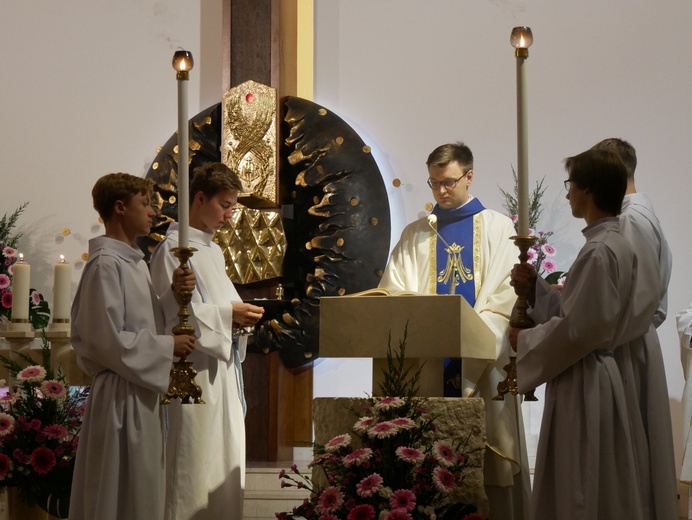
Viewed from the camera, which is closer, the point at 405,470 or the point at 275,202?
the point at 405,470

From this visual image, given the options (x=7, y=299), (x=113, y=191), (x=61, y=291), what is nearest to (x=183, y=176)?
(x=113, y=191)

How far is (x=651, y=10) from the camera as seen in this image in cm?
630

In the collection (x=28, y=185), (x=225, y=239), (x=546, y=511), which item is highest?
(x=28, y=185)

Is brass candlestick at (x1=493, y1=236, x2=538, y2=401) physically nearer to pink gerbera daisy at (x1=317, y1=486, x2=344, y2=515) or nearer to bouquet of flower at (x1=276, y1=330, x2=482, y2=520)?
bouquet of flower at (x1=276, y1=330, x2=482, y2=520)

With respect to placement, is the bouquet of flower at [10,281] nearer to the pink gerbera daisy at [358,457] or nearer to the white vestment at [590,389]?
the pink gerbera daisy at [358,457]

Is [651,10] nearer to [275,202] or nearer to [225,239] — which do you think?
[275,202]

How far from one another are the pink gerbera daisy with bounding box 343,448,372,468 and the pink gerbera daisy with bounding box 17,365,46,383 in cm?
184

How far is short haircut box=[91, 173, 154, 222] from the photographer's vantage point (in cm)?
392

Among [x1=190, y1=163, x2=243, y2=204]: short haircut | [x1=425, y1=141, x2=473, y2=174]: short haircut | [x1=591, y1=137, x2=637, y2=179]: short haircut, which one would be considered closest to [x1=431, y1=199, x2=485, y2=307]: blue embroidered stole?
[x1=425, y1=141, x2=473, y2=174]: short haircut

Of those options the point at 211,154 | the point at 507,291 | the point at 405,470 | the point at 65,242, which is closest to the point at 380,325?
the point at 405,470

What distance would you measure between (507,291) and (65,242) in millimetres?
3692

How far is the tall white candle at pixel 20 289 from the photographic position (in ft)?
18.9

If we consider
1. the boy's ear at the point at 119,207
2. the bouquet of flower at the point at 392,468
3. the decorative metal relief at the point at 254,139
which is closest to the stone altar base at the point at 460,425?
the bouquet of flower at the point at 392,468

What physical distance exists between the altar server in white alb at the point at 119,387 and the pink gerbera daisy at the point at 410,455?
873 millimetres
